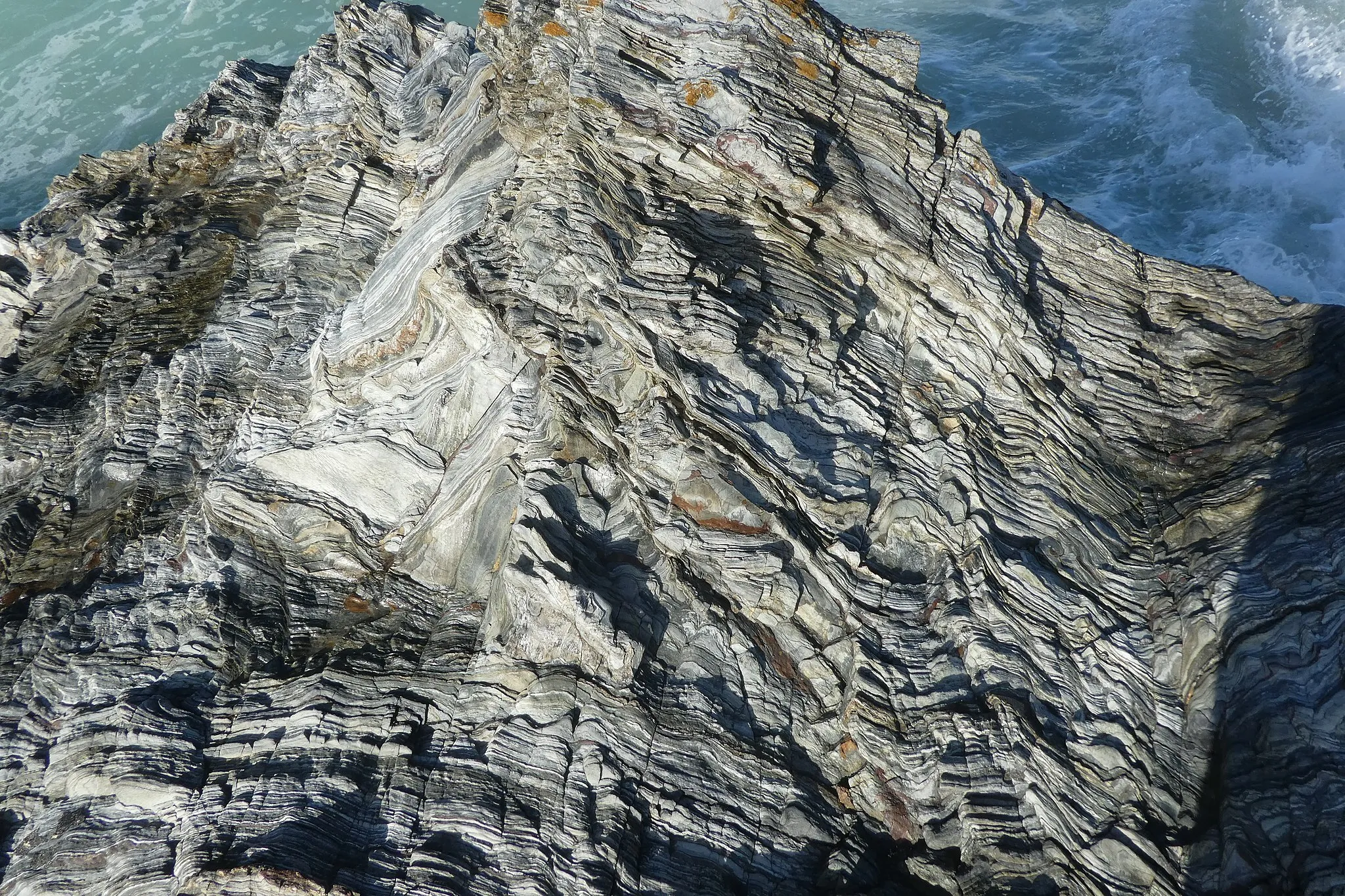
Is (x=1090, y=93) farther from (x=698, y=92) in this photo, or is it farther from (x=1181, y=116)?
(x=698, y=92)

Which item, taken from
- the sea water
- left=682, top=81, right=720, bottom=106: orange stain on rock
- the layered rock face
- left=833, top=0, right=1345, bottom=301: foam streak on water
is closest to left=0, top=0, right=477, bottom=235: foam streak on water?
the sea water

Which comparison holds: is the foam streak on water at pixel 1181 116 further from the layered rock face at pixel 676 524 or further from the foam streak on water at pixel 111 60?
the foam streak on water at pixel 111 60

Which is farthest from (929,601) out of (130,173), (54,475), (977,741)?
(130,173)

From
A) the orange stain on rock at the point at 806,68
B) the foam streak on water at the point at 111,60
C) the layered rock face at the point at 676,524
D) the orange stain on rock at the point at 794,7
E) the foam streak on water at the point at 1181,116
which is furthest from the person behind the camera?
the foam streak on water at the point at 111,60

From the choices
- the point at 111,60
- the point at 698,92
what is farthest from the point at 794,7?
the point at 111,60

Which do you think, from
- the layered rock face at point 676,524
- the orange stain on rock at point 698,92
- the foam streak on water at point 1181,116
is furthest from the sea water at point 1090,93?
the orange stain on rock at point 698,92
